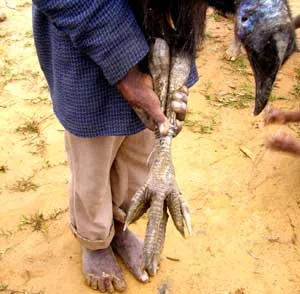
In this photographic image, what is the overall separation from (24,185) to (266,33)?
1.85 m

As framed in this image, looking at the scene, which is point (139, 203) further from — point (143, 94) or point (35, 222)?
point (35, 222)

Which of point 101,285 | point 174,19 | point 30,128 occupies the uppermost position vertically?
point 174,19

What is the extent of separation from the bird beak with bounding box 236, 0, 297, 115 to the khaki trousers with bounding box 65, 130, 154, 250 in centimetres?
66

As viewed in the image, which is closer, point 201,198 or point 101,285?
point 101,285

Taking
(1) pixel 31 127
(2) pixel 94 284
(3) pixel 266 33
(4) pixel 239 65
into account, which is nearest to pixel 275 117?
(3) pixel 266 33

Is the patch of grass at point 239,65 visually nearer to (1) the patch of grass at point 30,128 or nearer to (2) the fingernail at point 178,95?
(1) the patch of grass at point 30,128

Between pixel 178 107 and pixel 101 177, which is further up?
pixel 178 107

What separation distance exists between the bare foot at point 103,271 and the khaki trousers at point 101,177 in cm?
10

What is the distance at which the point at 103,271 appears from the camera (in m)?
2.19

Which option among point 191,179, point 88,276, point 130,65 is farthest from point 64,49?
point 191,179

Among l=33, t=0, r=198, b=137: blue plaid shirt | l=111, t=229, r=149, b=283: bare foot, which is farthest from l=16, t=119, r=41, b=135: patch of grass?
l=33, t=0, r=198, b=137: blue plaid shirt

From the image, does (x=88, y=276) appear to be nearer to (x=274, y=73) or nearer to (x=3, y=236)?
(x=3, y=236)

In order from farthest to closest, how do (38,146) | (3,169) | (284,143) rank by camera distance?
1. (38,146)
2. (3,169)
3. (284,143)

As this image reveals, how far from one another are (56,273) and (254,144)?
1.41 m
